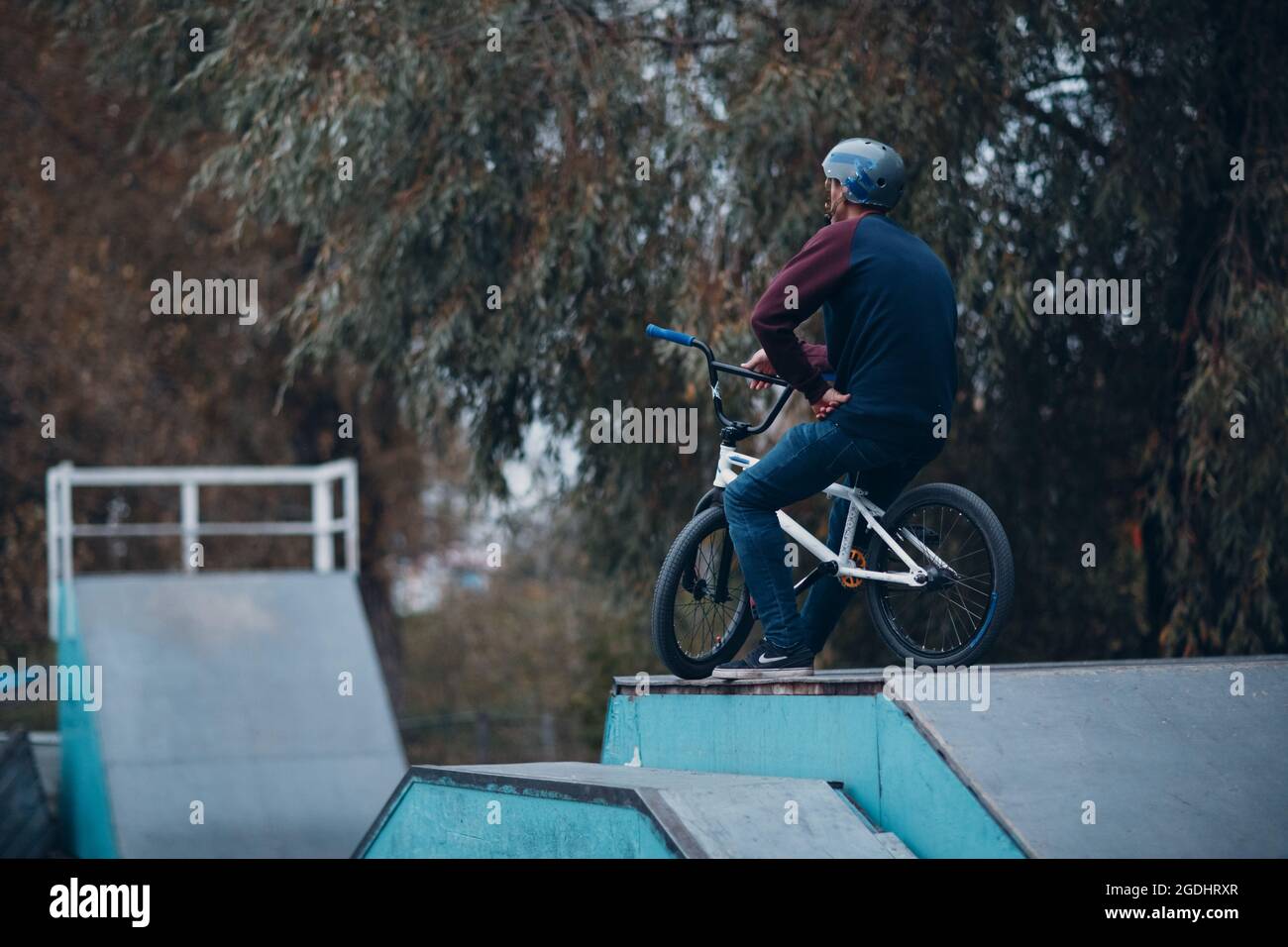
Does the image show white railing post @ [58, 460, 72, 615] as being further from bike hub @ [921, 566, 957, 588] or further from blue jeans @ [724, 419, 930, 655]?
bike hub @ [921, 566, 957, 588]

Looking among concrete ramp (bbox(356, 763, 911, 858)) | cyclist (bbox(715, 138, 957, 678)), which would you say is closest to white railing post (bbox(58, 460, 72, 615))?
concrete ramp (bbox(356, 763, 911, 858))

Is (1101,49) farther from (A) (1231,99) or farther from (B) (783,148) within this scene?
(B) (783,148)

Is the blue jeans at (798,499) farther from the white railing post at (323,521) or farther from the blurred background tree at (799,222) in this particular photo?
the white railing post at (323,521)

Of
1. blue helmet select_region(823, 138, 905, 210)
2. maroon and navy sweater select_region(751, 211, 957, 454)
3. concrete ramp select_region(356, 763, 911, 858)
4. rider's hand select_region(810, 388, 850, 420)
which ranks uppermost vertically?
blue helmet select_region(823, 138, 905, 210)

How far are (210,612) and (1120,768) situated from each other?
8657 mm

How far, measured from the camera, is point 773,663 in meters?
5.11

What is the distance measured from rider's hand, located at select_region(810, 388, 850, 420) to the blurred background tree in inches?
147

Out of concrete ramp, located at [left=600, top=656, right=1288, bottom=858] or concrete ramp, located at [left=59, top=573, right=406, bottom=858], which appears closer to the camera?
concrete ramp, located at [left=600, top=656, right=1288, bottom=858]

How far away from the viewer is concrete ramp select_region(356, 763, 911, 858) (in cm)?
399
